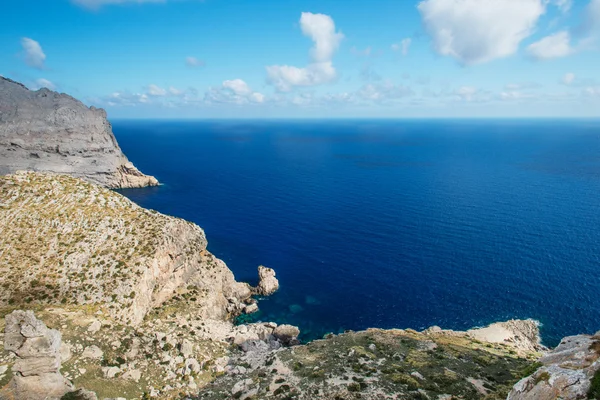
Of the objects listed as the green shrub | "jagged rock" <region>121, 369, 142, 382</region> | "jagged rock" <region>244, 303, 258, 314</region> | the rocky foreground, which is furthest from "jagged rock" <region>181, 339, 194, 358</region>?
the green shrub

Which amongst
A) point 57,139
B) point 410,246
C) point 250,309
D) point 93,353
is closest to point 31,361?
point 93,353

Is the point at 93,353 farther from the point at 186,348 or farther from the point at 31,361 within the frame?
the point at 31,361

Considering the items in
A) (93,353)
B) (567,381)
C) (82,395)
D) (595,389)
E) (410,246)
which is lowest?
(410,246)

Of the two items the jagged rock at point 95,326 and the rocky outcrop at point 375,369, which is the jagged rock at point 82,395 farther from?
the jagged rock at point 95,326

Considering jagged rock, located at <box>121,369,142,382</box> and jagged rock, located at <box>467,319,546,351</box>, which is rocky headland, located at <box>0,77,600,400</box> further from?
jagged rock, located at <box>121,369,142,382</box>

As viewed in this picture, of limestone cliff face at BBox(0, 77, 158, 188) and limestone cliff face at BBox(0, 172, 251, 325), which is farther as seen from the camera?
limestone cliff face at BBox(0, 77, 158, 188)

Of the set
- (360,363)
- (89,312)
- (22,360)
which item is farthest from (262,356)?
(22,360)
